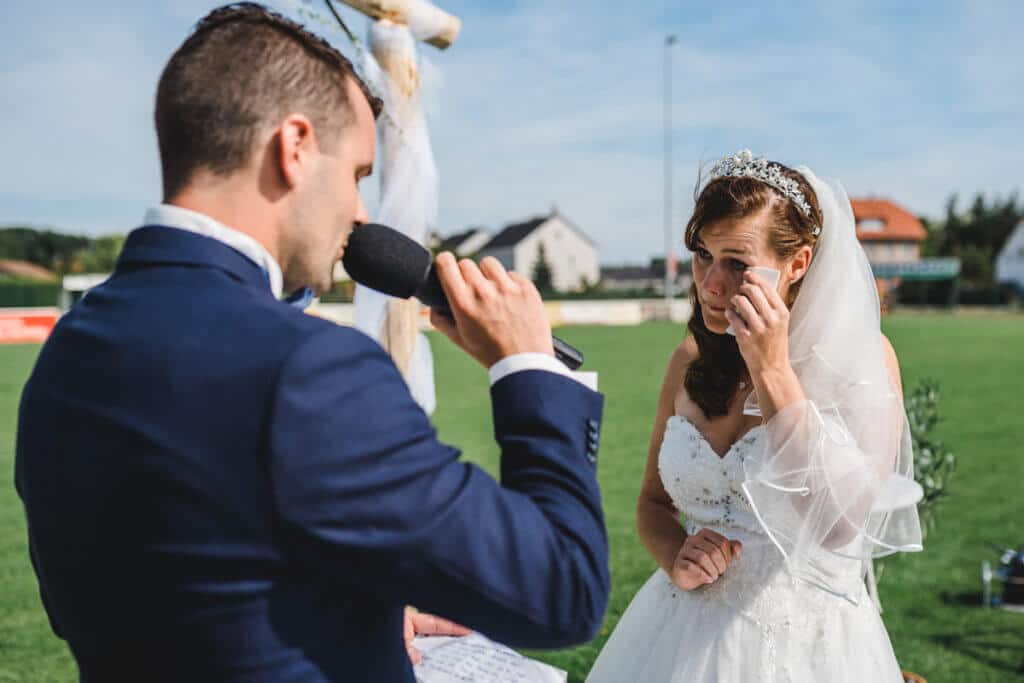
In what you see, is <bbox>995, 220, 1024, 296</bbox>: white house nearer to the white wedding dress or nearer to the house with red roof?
the house with red roof

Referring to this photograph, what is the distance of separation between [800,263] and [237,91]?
6.91 ft

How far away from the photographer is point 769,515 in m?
2.52

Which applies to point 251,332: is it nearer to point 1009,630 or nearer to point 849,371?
point 849,371

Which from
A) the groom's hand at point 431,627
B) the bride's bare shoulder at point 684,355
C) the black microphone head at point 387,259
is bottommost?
the groom's hand at point 431,627

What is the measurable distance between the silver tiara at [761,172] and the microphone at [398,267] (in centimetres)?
156

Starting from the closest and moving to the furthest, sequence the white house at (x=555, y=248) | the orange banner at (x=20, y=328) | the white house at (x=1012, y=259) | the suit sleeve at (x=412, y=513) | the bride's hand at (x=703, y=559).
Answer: the suit sleeve at (x=412, y=513) < the bride's hand at (x=703, y=559) < the orange banner at (x=20, y=328) < the white house at (x=1012, y=259) < the white house at (x=555, y=248)

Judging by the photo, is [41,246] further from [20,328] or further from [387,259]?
[387,259]

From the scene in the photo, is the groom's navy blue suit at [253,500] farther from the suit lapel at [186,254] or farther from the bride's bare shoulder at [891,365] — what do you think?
the bride's bare shoulder at [891,365]

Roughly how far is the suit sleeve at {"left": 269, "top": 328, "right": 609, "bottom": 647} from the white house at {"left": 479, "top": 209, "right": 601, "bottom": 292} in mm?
86622

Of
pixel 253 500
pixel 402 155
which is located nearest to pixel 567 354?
pixel 253 500

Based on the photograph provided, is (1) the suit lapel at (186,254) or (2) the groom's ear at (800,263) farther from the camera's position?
(2) the groom's ear at (800,263)

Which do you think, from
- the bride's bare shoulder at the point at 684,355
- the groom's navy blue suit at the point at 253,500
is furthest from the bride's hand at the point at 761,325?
the groom's navy blue suit at the point at 253,500

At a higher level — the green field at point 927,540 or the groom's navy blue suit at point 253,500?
the groom's navy blue suit at point 253,500

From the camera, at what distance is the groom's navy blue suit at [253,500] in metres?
1.03
